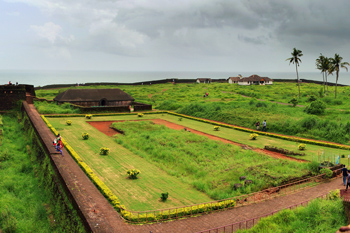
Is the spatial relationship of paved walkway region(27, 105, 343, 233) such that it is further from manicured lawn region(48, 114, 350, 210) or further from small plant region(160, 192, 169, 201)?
small plant region(160, 192, 169, 201)

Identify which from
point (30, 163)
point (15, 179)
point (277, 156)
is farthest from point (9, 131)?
point (277, 156)

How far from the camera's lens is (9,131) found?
3472 cm

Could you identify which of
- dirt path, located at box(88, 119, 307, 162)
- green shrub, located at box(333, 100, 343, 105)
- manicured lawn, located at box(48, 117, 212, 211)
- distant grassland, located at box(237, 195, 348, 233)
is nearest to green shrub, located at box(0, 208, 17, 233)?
manicured lawn, located at box(48, 117, 212, 211)

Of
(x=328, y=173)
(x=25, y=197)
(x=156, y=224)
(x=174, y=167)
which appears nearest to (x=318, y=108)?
(x=328, y=173)

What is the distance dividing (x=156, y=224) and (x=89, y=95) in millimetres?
45643

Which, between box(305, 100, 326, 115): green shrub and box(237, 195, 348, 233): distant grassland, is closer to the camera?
box(237, 195, 348, 233): distant grassland

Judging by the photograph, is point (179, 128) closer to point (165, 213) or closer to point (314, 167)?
point (314, 167)

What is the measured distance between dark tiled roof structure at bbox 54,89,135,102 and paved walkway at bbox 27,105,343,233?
37.3 m

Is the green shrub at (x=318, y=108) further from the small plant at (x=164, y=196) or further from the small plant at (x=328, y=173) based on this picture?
the small plant at (x=164, y=196)

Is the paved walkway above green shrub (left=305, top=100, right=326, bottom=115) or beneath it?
beneath

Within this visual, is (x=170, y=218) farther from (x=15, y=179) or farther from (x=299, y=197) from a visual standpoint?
(x=15, y=179)

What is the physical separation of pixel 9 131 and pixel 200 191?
26437mm

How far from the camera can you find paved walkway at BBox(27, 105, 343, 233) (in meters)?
12.9

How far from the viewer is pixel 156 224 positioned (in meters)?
13.4
